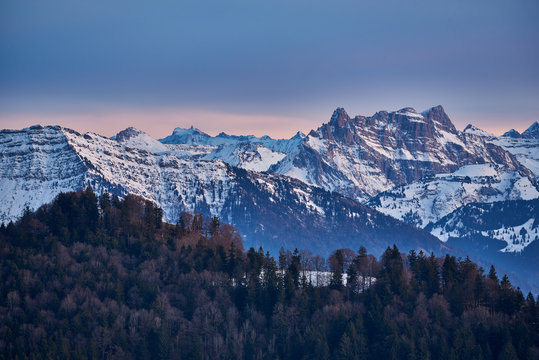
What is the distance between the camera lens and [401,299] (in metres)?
166

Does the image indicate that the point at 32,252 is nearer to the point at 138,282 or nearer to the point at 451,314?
the point at 138,282

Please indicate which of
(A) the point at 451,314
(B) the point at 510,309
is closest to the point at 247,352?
(A) the point at 451,314

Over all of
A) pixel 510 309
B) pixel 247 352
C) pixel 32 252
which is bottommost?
pixel 247 352

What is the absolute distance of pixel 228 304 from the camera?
169500 mm

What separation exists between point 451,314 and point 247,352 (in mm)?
44644

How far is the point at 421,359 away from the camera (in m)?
147

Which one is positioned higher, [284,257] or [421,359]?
[284,257]

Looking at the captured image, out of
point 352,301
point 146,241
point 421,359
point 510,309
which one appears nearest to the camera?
point 421,359

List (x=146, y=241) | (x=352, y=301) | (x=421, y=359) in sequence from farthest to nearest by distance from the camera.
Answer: (x=146, y=241) → (x=352, y=301) → (x=421, y=359)

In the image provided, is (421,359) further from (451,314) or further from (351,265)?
(351,265)

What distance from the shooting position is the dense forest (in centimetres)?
15125

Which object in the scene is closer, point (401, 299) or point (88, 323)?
point (88, 323)

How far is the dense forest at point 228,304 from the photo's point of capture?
151 metres

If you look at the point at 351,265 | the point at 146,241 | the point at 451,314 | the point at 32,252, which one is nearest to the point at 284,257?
the point at 351,265
